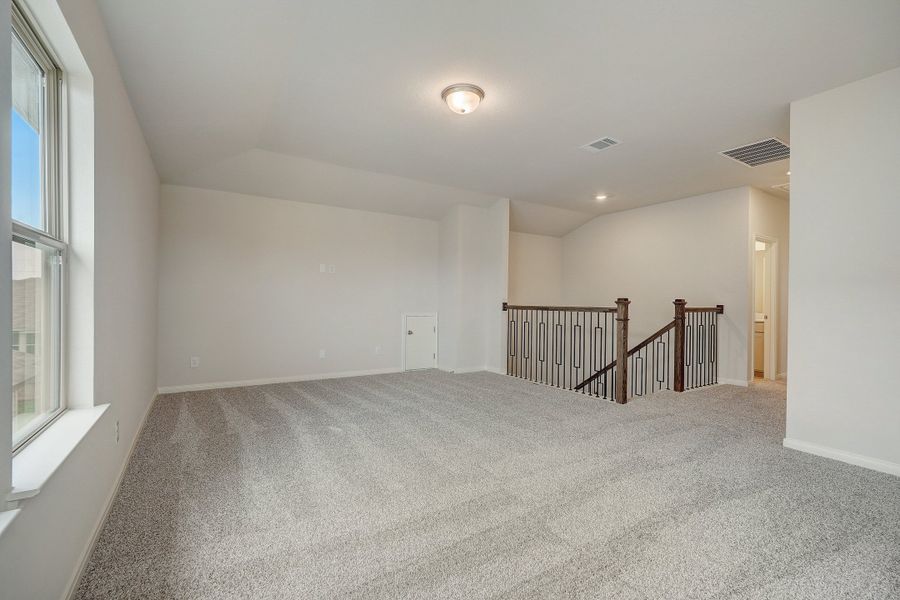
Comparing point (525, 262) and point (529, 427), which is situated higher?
point (525, 262)

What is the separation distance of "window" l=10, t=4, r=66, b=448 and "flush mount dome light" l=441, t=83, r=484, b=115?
7.26 ft

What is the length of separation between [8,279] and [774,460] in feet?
13.4

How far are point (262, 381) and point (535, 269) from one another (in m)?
4.95

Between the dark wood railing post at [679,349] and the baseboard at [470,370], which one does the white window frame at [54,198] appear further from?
the dark wood railing post at [679,349]

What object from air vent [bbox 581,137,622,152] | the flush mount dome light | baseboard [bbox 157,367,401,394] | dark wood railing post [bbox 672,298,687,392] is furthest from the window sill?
dark wood railing post [bbox 672,298,687,392]

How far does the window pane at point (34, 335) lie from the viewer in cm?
151

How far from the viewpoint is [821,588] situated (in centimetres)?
157

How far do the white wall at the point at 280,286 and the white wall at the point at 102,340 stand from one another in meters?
1.15

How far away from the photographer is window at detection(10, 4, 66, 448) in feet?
4.95

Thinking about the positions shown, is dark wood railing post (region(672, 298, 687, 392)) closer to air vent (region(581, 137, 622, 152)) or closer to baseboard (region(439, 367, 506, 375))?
air vent (region(581, 137, 622, 152))

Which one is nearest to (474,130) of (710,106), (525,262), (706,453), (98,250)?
(710,106)

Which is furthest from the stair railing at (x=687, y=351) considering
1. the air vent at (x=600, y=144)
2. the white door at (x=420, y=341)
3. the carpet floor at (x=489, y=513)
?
the white door at (x=420, y=341)

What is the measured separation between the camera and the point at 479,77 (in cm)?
290

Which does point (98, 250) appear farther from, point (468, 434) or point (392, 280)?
point (392, 280)
